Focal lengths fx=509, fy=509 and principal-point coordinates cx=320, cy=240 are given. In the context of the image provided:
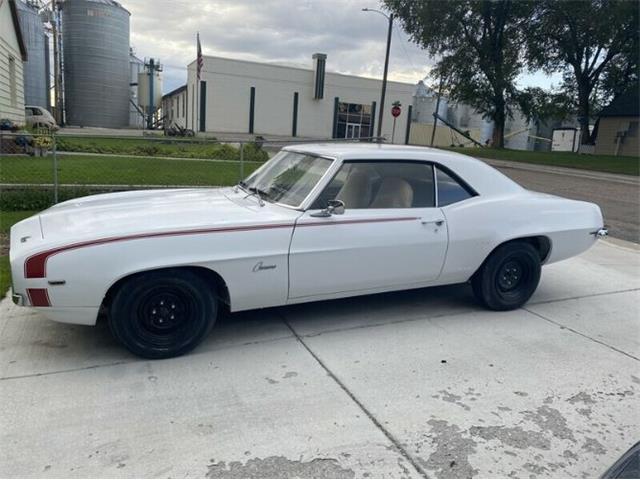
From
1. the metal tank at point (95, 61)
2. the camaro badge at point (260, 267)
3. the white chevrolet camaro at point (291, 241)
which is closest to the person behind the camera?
the white chevrolet camaro at point (291, 241)

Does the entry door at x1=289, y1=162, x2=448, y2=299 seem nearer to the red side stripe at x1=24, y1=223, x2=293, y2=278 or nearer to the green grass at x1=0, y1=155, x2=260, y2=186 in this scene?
the red side stripe at x1=24, y1=223, x2=293, y2=278

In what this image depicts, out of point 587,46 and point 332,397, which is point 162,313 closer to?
point 332,397

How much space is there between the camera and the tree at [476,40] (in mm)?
30828

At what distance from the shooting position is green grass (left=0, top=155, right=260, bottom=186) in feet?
31.3

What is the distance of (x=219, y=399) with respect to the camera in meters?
3.00

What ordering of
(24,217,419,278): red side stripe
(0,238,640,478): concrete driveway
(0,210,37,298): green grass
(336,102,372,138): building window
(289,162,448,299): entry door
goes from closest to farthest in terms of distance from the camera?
1. (0,238,640,478): concrete driveway
2. (24,217,419,278): red side stripe
3. (289,162,448,299): entry door
4. (0,210,37,298): green grass
5. (336,102,372,138): building window

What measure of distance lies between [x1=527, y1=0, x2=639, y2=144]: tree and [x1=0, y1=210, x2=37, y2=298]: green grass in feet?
95.9

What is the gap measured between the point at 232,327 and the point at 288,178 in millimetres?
1298

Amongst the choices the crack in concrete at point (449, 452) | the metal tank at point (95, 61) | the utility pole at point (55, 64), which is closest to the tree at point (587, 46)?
the crack in concrete at point (449, 452)

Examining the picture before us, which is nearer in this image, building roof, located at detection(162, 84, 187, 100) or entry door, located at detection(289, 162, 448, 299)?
entry door, located at detection(289, 162, 448, 299)

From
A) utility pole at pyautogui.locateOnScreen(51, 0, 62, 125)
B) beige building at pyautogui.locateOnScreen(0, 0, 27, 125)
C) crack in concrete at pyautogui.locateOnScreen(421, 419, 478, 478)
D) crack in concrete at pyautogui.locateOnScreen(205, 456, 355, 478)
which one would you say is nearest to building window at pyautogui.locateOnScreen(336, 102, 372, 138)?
utility pole at pyautogui.locateOnScreen(51, 0, 62, 125)

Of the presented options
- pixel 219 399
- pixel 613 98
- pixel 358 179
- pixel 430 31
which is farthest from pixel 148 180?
pixel 613 98

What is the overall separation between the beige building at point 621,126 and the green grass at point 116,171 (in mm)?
31142

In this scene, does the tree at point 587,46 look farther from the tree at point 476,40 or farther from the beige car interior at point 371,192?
the beige car interior at point 371,192
